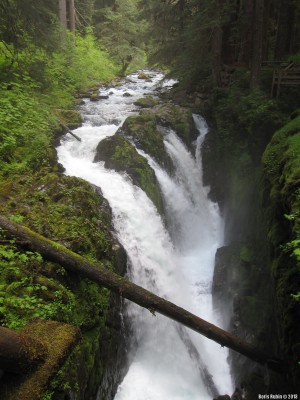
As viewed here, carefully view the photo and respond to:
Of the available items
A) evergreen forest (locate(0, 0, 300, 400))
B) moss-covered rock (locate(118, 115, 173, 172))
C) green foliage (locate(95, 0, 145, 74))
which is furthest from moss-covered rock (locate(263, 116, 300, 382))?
green foliage (locate(95, 0, 145, 74))

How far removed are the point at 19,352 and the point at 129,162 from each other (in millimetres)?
8749

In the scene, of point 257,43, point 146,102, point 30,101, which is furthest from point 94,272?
point 146,102

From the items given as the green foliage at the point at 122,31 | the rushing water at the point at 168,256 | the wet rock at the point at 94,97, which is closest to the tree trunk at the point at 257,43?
the rushing water at the point at 168,256

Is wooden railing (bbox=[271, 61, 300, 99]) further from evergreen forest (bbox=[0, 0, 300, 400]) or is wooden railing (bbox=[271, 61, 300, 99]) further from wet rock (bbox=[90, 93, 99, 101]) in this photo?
wet rock (bbox=[90, 93, 99, 101])

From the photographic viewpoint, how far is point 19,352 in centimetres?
290

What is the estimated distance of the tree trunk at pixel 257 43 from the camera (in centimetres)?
1262

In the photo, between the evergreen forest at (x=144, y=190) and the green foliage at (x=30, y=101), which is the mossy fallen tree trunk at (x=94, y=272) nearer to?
the evergreen forest at (x=144, y=190)

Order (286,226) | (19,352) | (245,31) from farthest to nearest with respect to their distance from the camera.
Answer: (245,31), (286,226), (19,352)

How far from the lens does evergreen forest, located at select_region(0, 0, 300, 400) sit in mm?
4609

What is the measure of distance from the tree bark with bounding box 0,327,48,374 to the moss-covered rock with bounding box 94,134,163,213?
7.74 metres

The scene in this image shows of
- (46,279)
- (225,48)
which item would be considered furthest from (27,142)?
(225,48)

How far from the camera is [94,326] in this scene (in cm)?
546

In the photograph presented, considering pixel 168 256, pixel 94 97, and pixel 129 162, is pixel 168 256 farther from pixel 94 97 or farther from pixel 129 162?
pixel 94 97

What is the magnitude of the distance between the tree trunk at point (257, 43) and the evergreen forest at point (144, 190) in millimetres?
60
